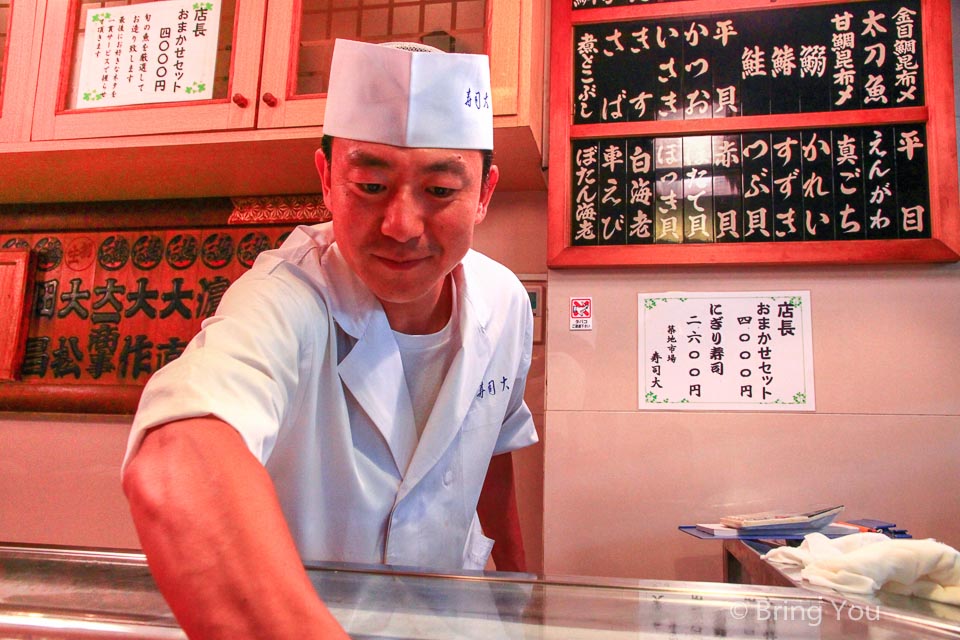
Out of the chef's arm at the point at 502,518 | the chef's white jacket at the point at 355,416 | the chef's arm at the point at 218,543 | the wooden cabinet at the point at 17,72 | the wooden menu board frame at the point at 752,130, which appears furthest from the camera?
the wooden cabinet at the point at 17,72

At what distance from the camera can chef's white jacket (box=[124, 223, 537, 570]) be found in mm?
831

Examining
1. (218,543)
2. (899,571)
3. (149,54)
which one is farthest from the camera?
(149,54)

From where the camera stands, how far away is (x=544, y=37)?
5.97 ft

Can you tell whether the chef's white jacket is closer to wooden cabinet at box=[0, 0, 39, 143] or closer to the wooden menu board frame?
the wooden menu board frame

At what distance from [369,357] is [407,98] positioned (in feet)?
1.23

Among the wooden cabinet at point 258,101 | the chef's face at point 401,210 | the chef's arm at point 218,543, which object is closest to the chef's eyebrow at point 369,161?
the chef's face at point 401,210

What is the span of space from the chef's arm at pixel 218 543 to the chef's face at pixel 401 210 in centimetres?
41

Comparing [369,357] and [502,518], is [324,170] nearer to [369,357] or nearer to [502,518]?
[369,357]

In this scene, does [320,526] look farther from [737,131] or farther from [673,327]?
[737,131]

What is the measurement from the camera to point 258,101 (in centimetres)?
166

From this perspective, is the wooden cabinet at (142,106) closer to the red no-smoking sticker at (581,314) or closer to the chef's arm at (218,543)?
the red no-smoking sticker at (581,314)

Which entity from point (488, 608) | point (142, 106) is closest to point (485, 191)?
point (488, 608)

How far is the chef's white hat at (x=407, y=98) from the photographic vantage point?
0.90 meters

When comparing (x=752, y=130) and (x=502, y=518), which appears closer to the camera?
(x=502, y=518)
